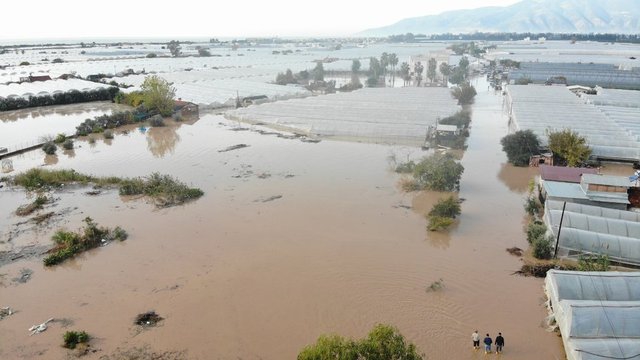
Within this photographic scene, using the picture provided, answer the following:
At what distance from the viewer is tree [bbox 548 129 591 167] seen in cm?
1812

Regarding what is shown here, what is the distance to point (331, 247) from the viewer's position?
12688mm

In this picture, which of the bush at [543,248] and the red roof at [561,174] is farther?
the red roof at [561,174]

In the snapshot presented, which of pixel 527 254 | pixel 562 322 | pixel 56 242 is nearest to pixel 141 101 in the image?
pixel 56 242

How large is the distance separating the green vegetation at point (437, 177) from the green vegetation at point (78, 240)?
1003 centimetres

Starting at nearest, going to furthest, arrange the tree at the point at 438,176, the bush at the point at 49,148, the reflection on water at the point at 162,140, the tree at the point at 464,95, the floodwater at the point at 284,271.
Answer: the floodwater at the point at 284,271
the tree at the point at 438,176
the bush at the point at 49,148
the reflection on water at the point at 162,140
the tree at the point at 464,95

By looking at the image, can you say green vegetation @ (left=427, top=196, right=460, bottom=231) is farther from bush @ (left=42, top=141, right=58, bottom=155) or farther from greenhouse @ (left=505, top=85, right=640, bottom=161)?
bush @ (left=42, top=141, right=58, bottom=155)

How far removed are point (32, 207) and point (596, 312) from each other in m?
16.0

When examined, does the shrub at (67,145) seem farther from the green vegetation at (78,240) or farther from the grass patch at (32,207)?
the green vegetation at (78,240)

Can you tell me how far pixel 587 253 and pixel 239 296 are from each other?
8.56 metres

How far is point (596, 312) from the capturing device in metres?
8.41

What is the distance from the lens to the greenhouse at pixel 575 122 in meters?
20.3

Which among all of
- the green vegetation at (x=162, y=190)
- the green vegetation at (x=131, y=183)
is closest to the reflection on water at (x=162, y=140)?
the green vegetation at (x=131, y=183)

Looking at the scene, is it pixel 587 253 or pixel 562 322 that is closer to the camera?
pixel 562 322

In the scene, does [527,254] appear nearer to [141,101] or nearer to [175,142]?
[175,142]
